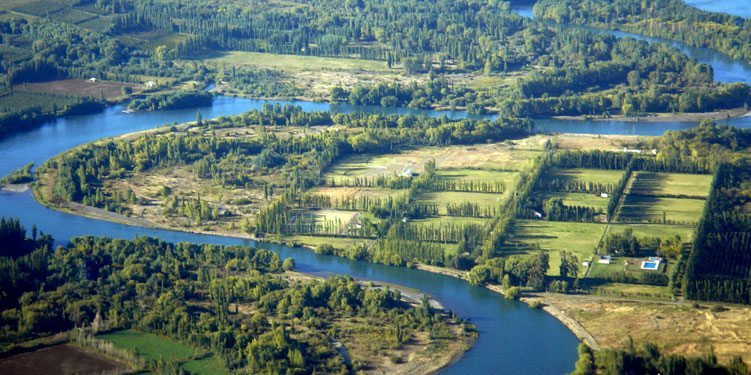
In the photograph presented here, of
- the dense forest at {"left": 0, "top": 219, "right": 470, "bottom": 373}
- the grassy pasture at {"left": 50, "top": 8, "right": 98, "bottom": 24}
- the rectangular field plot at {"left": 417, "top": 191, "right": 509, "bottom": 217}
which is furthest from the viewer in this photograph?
the grassy pasture at {"left": 50, "top": 8, "right": 98, "bottom": 24}

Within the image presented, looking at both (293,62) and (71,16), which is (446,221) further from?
(71,16)

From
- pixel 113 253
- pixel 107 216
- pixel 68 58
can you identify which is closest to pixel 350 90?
pixel 68 58

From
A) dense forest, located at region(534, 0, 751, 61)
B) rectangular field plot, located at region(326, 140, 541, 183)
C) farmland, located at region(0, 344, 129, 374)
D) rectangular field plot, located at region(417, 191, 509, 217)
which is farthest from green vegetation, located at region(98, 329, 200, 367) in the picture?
dense forest, located at region(534, 0, 751, 61)

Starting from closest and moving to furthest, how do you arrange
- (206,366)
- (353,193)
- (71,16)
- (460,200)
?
1. (206,366)
2. (460,200)
3. (353,193)
4. (71,16)

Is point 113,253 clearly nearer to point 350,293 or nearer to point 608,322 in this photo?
point 350,293

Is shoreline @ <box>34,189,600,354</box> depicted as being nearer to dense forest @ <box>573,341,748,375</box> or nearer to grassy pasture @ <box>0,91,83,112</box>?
dense forest @ <box>573,341,748,375</box>

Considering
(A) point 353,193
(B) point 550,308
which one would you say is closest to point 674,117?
(A) point 353,193
